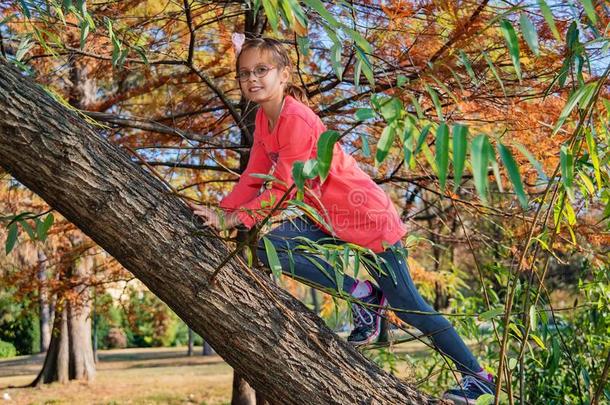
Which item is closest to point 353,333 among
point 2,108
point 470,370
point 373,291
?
point 373,291

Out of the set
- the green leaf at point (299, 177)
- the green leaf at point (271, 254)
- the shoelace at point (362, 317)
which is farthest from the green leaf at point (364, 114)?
the shoelace at point (362, 317)

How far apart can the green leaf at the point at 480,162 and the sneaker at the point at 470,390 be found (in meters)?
1.38

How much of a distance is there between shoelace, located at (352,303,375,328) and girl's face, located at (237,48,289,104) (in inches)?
32.1

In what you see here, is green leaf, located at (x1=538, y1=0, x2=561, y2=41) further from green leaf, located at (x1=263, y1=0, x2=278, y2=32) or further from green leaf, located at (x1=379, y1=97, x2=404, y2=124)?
green leaf, located at (x1=263, y1=0, x2=278, y2=32)

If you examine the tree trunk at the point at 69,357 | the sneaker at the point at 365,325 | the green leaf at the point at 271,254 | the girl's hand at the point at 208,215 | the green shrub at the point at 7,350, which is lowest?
the green shrub at the point at 7,350

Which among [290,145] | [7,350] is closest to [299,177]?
[290,145]

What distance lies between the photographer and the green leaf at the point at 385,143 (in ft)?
3.73

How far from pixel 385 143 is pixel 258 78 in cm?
129

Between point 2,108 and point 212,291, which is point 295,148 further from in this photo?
point 2,108

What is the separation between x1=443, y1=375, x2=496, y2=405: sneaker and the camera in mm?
2227

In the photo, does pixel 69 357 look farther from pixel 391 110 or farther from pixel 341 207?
pixel 391 110

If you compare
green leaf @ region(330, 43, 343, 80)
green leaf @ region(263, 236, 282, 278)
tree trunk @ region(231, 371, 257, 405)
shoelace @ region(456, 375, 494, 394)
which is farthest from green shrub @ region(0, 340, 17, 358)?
green leaf @ region(330, 43, 343, 80)

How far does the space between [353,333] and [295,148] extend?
724 millimetres

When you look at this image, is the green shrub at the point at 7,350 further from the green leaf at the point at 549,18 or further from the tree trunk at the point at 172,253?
the green leaf at the point at 549,18
